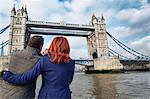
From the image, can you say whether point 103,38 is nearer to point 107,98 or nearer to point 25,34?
point 25,34

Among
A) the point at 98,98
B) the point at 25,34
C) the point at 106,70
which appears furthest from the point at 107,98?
the point at 25,34

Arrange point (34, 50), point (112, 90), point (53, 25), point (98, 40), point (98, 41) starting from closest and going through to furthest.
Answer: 1. point (34, 50)
2. point (112, 90)
3. point (53, 25)
4. point (98, 41)
5. point (98, 40)

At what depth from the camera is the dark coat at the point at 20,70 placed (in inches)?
85.9

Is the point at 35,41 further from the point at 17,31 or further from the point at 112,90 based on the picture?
the point at 17,31

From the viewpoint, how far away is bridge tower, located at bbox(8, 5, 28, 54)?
52.8m

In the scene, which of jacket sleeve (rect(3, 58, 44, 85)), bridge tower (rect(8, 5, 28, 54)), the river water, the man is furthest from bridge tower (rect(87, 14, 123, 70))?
jacket sleeve (rect(3, 58, 44, 85))

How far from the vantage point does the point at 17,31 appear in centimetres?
5403

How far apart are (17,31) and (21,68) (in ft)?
177

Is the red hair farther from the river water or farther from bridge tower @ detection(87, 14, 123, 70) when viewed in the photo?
bridge tower @ detection(87, 14, 123, 70)

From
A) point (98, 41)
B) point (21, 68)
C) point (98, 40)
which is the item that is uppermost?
point (98, 40)

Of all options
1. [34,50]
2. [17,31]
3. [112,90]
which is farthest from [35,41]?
[17,31]

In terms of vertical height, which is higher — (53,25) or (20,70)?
(53,25)

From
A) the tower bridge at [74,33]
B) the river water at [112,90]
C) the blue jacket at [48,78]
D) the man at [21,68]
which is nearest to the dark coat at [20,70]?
the man at [21,68]

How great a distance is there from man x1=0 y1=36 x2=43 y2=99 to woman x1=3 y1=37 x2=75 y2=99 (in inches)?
4.1
